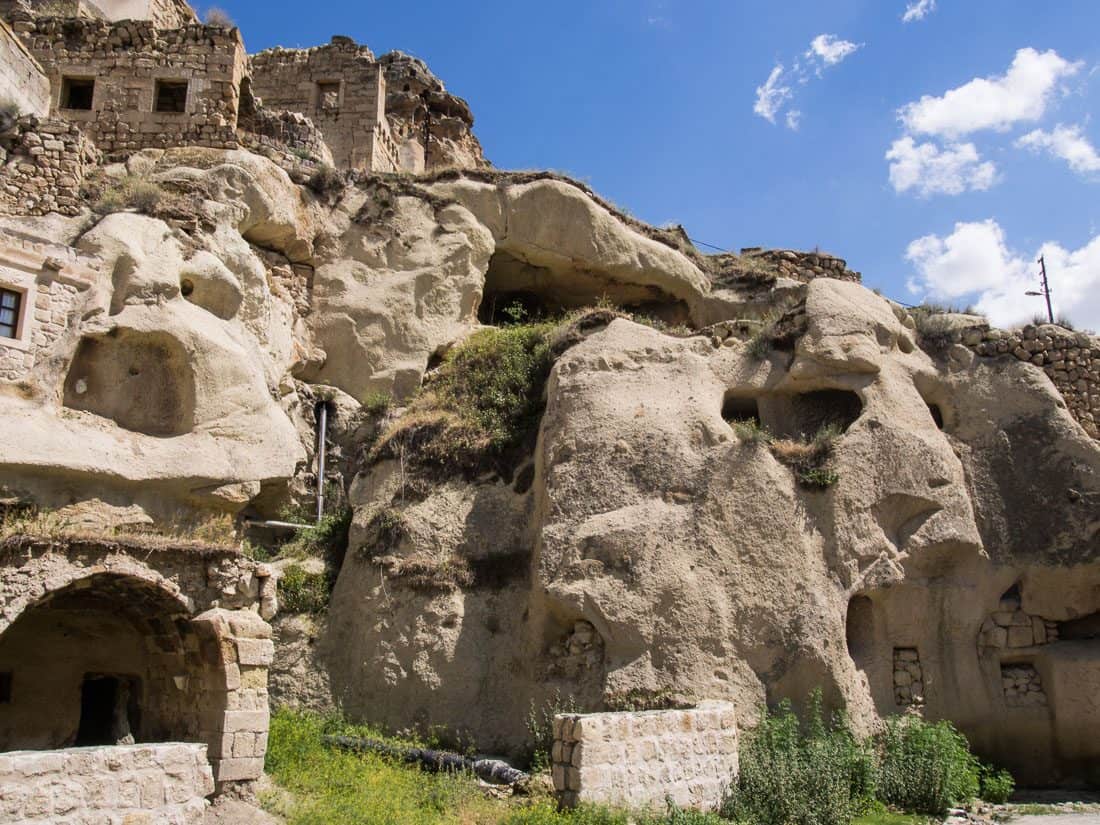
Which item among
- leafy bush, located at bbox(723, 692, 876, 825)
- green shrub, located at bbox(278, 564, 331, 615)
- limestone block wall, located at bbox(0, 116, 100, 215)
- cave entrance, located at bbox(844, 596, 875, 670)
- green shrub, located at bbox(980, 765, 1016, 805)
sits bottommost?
green shrub, located at bbox(980, 765, 1016, 805)

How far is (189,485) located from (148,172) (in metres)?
6.22

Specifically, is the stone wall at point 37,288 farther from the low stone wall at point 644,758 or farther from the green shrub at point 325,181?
the low stone wall at point 644,758

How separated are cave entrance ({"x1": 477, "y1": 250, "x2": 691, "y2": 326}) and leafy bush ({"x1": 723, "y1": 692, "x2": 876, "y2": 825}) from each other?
1091 centimetres

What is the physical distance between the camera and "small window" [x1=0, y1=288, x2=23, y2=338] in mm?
12344

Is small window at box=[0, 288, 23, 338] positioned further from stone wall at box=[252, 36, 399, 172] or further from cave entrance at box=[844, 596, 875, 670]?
cave entrance at box=[844, 596, 875, 670]

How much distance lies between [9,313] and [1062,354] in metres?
15.6

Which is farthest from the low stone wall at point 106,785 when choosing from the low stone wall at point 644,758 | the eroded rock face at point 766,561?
the eroded rock face at point 766,561

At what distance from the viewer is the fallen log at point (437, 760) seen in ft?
36.6

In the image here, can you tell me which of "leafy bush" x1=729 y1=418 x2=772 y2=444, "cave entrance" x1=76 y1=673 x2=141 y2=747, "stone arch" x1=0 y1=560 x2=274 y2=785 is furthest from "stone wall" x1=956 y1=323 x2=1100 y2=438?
"cave entrance" x1=76 y1=673 x2=141 y2=747

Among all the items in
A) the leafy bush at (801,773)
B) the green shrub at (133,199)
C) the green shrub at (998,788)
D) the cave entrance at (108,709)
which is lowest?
the green shrub at (998,788)

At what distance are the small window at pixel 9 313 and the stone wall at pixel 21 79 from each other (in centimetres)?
527

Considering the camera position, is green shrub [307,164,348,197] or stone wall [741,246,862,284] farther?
stone wall [741,246,862,284]

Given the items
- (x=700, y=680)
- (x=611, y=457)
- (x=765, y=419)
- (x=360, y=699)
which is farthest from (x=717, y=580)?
(x=360, y=699)

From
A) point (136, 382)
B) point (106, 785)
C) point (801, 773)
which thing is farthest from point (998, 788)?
point (136, 382)
